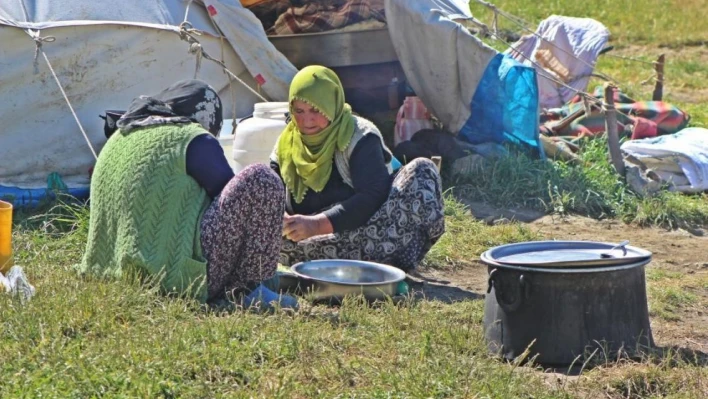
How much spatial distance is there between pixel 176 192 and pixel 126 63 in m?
2.70

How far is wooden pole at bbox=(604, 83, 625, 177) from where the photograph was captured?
7.30 m

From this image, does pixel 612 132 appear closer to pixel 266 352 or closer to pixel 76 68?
pixel 76 68

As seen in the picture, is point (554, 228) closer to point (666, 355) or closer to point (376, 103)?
point (376, 103)

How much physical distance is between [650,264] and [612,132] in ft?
4.90

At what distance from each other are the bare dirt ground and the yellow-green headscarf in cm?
72

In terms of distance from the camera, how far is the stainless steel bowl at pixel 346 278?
4699mm

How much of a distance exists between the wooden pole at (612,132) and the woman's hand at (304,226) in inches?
109

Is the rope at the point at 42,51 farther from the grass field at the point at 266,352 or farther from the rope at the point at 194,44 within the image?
the grass field at the point at 266,352

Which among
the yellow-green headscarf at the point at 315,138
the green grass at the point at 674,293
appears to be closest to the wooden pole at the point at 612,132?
the green grass at the point at 674,293

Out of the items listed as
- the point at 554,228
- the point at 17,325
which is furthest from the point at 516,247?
the point at 554,228

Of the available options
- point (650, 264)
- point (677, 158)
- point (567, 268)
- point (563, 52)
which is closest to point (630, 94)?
point (563, 52)

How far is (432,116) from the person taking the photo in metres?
7.78

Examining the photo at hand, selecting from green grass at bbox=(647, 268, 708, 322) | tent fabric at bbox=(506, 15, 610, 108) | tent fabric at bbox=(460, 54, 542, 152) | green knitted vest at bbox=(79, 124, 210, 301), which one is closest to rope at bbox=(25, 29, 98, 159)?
green knitted vest at bbox=(79, 124, 210, 301)

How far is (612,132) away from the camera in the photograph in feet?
24.0
